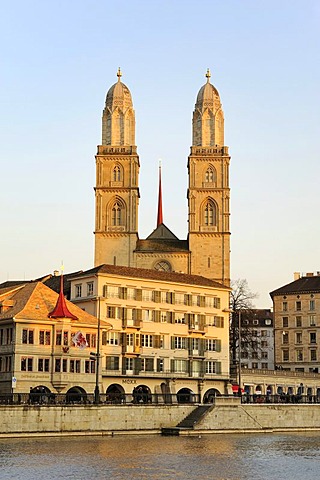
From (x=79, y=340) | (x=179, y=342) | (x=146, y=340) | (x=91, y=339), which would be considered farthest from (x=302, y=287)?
(x=79, y=340)

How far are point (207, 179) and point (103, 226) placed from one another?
16.4 m

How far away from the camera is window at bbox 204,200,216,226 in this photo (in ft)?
421

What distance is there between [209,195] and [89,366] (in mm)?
54730

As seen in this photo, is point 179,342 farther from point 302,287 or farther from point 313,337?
point 302,287

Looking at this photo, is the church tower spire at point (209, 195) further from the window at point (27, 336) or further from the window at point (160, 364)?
the window at point (27, 336)

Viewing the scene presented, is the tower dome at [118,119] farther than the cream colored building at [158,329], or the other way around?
the tower dome at [118,119]

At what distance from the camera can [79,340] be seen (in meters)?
77.7

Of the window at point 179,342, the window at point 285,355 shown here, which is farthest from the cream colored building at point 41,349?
the window at point 285,355

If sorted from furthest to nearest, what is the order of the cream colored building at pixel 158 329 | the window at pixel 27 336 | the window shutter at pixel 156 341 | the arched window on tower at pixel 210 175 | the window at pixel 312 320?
1. the arched window on tower at pixel 210 175
2. the window at pixel 312 320
3. the window shutter at pixel 156 341
4. the cream colored building at pixel 158 329
5. the window at pixel 27 336

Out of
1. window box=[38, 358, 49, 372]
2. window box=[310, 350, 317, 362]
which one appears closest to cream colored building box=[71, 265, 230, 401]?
window box=[38, 358, 49, 372]

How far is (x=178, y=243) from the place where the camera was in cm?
12800

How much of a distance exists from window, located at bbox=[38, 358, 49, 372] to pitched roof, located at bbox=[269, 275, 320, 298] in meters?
61.2

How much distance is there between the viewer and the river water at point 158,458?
4628 centimetres

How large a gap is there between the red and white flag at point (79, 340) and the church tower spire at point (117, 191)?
46.4m
